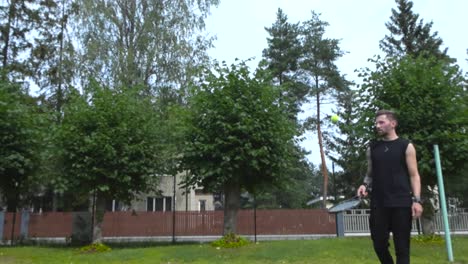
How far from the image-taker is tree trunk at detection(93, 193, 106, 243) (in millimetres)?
16220

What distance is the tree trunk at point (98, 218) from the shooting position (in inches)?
639

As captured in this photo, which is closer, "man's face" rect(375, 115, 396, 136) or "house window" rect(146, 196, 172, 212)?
"man's face" rect(375, 115, 396, 136)

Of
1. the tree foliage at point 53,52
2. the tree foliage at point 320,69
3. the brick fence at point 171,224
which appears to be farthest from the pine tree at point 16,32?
the tree foliage at point 320,69

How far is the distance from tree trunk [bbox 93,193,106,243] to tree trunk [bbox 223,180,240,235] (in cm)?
460

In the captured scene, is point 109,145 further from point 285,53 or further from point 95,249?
point 285,53

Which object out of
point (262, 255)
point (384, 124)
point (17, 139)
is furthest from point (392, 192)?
point (17, 139)

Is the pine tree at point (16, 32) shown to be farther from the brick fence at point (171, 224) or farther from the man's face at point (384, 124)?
the man's face at point (384, 124)

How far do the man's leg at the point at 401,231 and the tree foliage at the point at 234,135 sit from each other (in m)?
9.81

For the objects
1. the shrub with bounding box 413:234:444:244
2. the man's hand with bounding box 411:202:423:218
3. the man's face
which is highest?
the man's face

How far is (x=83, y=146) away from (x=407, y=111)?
11.0 m

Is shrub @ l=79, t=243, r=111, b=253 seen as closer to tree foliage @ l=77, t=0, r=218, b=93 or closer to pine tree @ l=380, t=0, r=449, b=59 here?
tree foliage @ l=77, t=0, r=218, b=93

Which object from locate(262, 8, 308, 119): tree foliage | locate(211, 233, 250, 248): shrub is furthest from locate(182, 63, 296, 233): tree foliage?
locate(262, 8, 308, 119): tree foliage

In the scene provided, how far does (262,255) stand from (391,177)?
850 centimetres

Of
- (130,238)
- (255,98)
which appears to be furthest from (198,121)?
(130,238)
